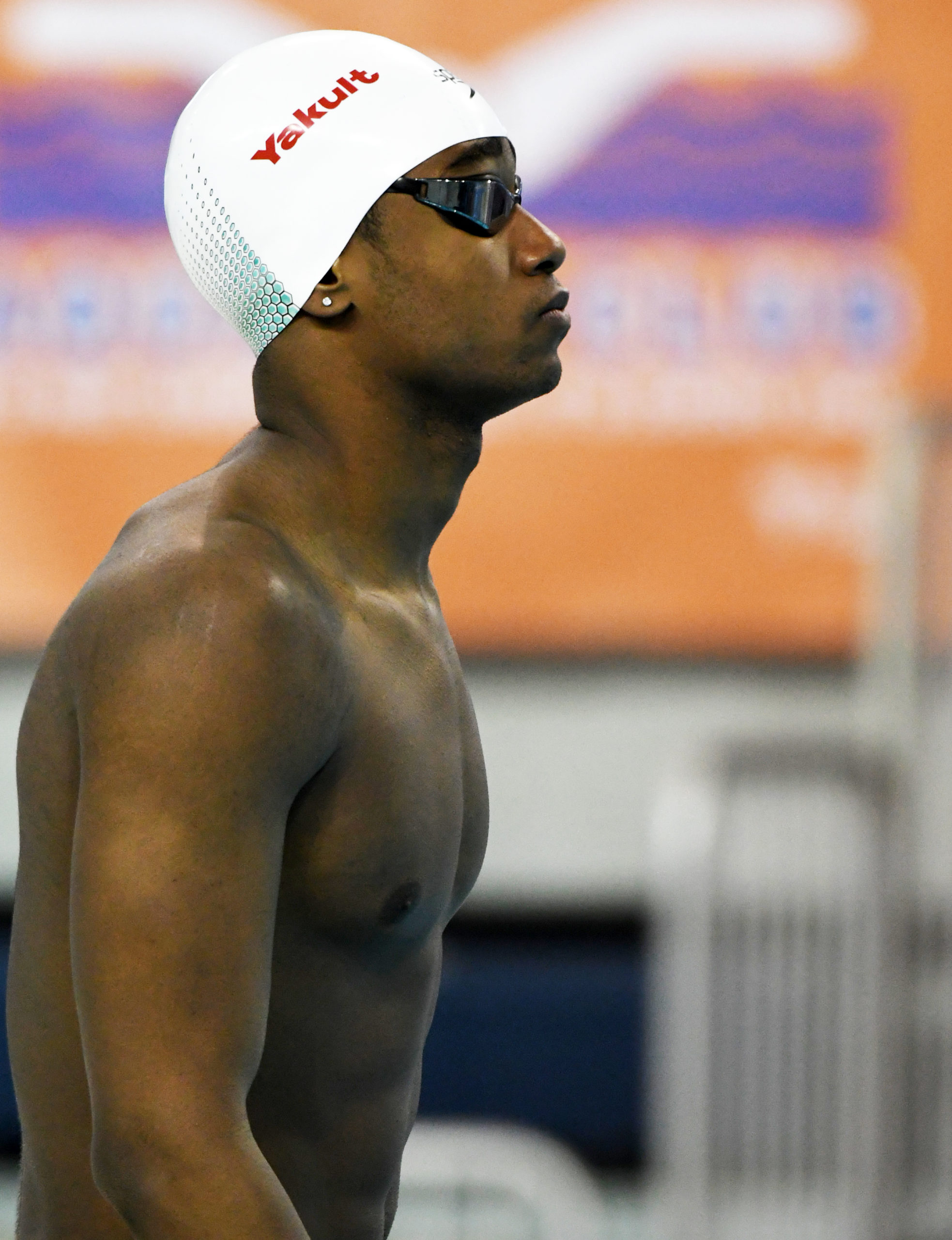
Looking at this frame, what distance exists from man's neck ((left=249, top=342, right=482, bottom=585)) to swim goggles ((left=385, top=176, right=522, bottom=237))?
158 mm

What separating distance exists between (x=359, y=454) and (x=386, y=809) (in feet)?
1.05

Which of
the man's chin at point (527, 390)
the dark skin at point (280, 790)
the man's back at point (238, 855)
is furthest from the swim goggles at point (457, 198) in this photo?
the man's back at point (238, 855)

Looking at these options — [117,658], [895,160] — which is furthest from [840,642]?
[117,658]

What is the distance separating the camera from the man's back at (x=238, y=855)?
1.39 meters

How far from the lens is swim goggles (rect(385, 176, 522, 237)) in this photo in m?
1.65

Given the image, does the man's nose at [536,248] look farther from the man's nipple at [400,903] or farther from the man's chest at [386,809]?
the man's nipple at [400,903]

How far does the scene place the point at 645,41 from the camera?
521cm

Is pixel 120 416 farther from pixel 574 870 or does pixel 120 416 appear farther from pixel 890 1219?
pixel 890 1219

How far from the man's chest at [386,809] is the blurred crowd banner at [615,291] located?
3.49 meters

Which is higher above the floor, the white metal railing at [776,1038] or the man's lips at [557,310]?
the man's lips at [557,310]

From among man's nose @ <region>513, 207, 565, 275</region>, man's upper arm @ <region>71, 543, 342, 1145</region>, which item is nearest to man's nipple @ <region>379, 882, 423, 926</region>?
man's upper arm @ <region>71, 543, 342, 1145</region>

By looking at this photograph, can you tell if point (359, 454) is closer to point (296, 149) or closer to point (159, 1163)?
point (296, 149)

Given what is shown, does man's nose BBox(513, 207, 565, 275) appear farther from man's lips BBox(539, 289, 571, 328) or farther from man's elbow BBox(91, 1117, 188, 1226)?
man's elbow BBox(91, 1117, 188, 1226)

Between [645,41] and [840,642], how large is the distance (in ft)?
5.70
